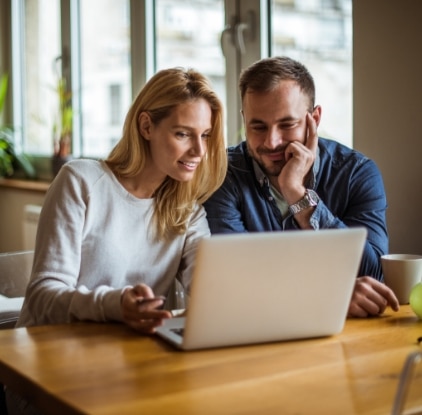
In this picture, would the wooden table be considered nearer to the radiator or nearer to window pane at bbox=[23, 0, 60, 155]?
the radiator

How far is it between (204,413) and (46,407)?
0.26m

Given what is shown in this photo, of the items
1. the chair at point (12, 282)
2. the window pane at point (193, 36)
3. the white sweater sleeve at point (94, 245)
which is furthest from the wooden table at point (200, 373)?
the window pane at point (193, 36)

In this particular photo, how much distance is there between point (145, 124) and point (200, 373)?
35.5 inches

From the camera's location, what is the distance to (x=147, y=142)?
2.17m

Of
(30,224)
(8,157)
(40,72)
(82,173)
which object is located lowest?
(30,224)

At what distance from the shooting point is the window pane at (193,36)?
3812 millimetres

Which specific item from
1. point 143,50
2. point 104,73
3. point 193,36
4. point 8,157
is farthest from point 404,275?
point 8,157

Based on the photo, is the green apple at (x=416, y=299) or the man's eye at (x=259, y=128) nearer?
the green apple at (x=416, y=299)

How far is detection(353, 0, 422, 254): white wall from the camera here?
260 centimetres

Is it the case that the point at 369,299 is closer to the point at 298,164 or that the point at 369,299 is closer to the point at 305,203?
the point at 305,203

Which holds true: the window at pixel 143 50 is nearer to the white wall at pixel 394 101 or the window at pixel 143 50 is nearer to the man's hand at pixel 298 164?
the white wall at pixel 394 101

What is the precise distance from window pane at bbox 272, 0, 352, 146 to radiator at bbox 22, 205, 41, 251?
6.18 ft

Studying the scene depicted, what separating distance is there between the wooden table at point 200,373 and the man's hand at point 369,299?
4.0 inches

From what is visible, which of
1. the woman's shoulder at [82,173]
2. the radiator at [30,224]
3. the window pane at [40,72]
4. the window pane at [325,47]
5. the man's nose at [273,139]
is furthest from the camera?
the window pane at [40,72]
